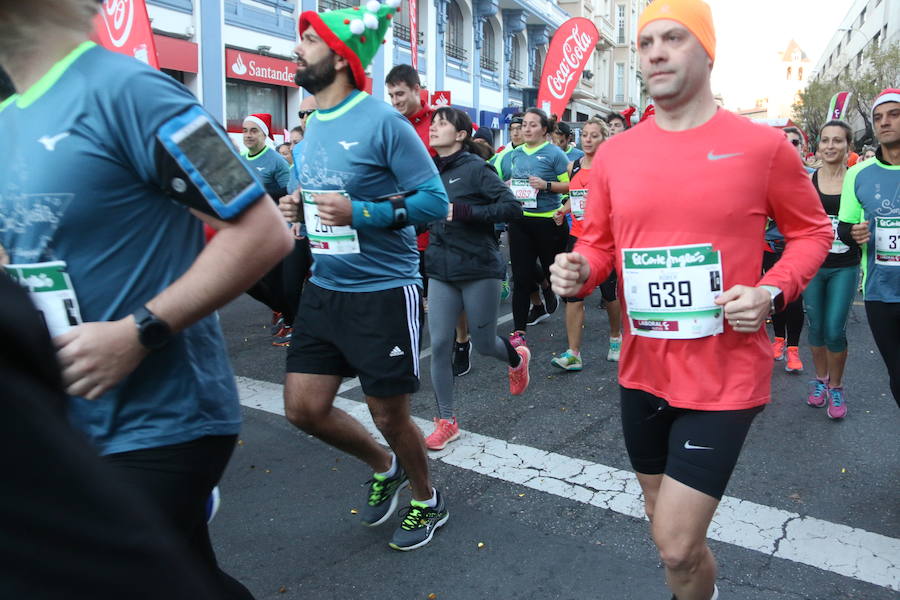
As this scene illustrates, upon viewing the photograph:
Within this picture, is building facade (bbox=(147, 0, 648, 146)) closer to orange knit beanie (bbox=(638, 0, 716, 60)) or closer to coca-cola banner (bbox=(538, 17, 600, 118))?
coca-cola banner (bbox=(538, 17, 600, 118))

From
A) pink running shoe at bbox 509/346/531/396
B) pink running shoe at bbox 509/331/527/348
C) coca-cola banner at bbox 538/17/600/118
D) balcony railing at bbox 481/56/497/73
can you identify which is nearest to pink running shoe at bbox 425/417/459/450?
pink running shoe at bbox 509/346/531/396

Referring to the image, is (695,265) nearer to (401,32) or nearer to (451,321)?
(451,321)

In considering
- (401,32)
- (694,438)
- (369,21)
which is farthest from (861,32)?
(694,438)

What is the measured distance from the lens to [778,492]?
3.86m

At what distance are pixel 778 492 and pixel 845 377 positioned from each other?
270cm

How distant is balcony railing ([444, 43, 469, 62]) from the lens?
2664 cm

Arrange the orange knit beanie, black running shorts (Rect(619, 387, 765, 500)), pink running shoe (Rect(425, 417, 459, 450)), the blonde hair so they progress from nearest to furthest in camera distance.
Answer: the blonde hair < black running shorts (Rect(619, 387, 765, 500)) < the orange knit beanie < pink running shoe (Rect(425, 417, 459, 450))

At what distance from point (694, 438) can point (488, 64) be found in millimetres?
29770

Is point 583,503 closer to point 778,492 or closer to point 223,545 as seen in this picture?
point 778,492

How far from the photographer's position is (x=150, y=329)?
1534 mm

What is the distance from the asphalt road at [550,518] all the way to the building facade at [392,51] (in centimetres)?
1015

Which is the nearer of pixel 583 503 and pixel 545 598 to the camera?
pixel 545 598

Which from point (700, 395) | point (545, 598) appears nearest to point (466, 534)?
point (545, 598)

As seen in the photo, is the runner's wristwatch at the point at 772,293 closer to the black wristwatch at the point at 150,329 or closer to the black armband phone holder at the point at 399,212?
the black armband phone holder at the point at 399,212
